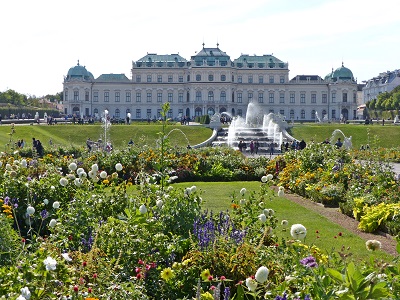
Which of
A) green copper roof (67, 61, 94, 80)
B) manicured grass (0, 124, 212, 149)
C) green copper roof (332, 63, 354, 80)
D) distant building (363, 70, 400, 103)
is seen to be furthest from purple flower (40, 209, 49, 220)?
distant building (363, 70, 400, 103)

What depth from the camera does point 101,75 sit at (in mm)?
85188

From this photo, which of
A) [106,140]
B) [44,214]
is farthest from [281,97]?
[44,214]

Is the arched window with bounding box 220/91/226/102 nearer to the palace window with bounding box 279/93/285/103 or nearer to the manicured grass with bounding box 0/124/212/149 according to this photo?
the palace window with bounding box 279/93/285/103

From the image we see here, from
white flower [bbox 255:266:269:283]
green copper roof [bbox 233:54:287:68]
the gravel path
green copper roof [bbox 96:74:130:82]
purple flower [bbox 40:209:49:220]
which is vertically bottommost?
the gravel path

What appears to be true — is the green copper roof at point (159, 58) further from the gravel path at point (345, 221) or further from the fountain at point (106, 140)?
the gravel path at point (345, 221)

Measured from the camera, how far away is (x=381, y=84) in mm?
109562

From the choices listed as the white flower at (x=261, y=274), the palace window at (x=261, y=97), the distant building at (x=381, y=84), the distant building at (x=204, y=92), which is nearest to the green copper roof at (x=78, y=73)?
the distant building at (x=204, y=92)

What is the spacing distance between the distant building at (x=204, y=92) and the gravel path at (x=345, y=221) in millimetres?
69409

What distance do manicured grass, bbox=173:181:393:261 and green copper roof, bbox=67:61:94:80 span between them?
70.0m

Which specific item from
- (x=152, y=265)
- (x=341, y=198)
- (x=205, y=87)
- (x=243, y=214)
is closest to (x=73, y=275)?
(x=152, y=265)

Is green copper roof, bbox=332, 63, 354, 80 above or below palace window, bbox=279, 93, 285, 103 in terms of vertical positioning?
above

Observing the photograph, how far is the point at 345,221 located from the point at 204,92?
72.2 m

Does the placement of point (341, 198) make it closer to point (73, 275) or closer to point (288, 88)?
point (73, 275)

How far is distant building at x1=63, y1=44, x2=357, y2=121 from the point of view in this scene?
83312mm
